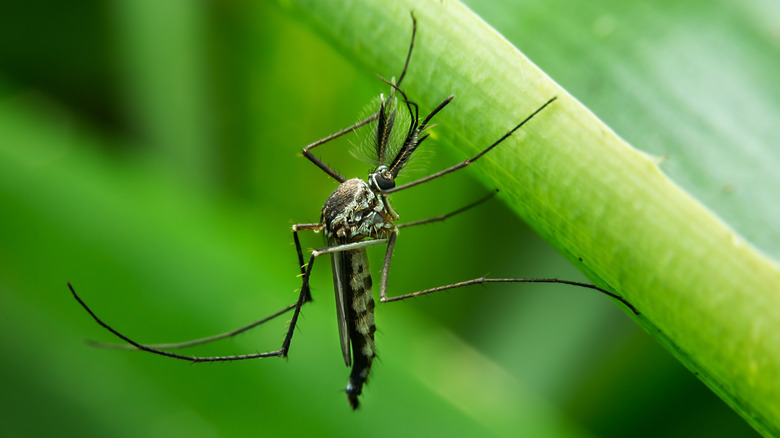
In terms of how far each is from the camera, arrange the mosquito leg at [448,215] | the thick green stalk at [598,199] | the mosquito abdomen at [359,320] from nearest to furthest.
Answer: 1. the thick green stalk at [598,199]
2. the mosquito abdomen at [359,320]
3. the mosquito leg at [448,215]

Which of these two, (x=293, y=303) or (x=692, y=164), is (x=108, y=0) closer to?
(x=293, y=303)

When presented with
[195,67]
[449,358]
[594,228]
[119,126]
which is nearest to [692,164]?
[594,228]

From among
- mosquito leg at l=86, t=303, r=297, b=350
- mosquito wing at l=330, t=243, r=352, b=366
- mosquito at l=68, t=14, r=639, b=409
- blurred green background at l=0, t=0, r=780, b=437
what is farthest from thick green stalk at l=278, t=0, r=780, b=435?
mosquito leg at l=86, t=303, r=297, b=350

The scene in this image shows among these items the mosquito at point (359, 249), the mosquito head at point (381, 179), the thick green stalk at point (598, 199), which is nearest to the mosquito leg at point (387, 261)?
the mosquito at point (359, 249)

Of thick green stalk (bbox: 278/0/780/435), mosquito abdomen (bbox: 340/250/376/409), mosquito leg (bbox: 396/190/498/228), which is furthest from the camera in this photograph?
mosquito leg (bbox: 396/190/498/228)

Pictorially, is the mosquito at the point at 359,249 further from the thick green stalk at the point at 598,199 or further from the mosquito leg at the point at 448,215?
the thick green stalk at the point at 598,199

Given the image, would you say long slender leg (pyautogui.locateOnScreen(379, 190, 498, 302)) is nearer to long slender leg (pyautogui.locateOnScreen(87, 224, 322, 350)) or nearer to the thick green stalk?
long slender leg (pyautogui.locateOnScreen(87, 224, 322, 350))

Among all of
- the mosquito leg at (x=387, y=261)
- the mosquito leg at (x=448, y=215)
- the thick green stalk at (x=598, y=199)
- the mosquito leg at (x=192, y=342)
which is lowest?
the mosquito leg at (x=192, y=342)
